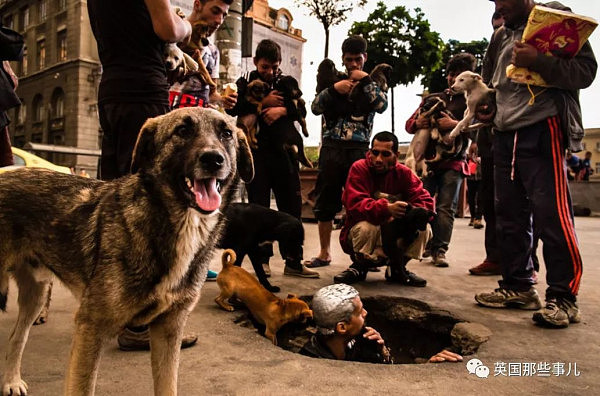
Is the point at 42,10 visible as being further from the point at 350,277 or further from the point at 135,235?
the point at 135,235

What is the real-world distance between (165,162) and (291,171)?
2975 mm

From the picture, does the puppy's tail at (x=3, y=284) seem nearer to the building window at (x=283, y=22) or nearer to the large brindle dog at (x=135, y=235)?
the large brindle dog at (x=135, y=235)

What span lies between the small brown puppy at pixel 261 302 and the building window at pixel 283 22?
36463 millimetres

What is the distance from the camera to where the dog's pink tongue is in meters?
1.81

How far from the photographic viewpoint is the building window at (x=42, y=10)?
100 ft

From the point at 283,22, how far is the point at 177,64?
3764 cm

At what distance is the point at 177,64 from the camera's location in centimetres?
299

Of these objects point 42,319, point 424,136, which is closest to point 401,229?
point 424,136

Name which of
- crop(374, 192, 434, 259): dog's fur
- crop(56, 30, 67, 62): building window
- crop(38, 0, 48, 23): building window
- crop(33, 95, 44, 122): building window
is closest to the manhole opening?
crop(374, 192, 434, 259): dog's fur

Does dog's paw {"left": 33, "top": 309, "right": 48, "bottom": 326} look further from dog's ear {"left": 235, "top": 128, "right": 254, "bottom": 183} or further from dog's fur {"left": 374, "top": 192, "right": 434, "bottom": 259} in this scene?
dog's fur {"left": 374, "top": 192, "right": 434, "bottom": 259}

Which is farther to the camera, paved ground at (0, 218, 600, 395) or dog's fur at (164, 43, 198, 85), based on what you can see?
dog's fur at (164, 43, 198, 85)

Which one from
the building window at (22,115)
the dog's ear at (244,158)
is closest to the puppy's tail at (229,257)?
the dog's ear at (244,158)

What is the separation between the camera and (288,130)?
482 centimetres

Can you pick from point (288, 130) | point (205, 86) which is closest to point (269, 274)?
point (288, 130)
